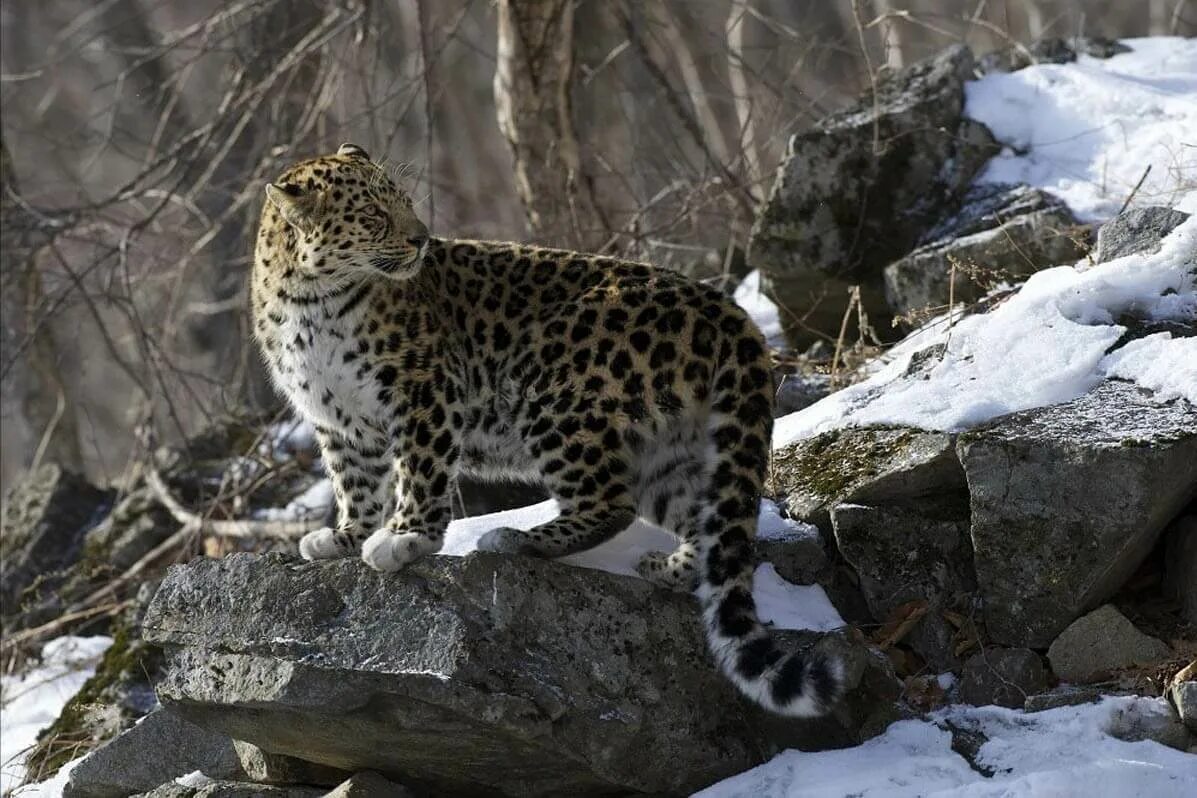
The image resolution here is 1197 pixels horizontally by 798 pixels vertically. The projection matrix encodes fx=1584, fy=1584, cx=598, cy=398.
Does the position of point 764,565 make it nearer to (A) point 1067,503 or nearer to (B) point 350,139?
(A) point 1067,503

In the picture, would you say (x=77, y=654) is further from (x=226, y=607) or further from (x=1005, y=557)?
(x=1005, y=557)

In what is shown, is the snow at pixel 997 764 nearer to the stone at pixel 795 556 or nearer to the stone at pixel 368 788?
the stone at pixel 795 556

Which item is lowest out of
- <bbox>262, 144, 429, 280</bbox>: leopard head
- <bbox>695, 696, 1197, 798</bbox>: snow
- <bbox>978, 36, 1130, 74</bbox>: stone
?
<bbox>695, 696, 1197, 798</bbox>: snow

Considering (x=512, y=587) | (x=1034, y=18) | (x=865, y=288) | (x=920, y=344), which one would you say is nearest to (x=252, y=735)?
(x=512, y=587)

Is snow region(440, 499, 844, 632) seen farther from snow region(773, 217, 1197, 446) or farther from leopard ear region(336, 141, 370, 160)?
leopard ear region(336, 141, 370, 160)

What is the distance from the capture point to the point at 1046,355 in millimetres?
6223

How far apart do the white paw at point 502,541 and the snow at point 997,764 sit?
42.5 inches

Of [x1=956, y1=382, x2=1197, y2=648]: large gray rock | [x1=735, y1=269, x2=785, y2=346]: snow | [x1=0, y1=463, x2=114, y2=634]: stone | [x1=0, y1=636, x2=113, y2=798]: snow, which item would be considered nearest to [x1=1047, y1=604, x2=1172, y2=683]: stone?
[x1=956, y1=382, x2=1197, y2=648]: large gray rock

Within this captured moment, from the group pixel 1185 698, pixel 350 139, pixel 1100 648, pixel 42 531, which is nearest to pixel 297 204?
pixel 1100 648

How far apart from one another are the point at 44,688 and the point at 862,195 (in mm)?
5241

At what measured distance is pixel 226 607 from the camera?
5.48 meters

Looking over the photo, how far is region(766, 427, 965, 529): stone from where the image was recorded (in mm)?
5895

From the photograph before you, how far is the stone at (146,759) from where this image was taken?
6.10 m

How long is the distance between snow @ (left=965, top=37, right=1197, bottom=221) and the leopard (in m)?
2.92
